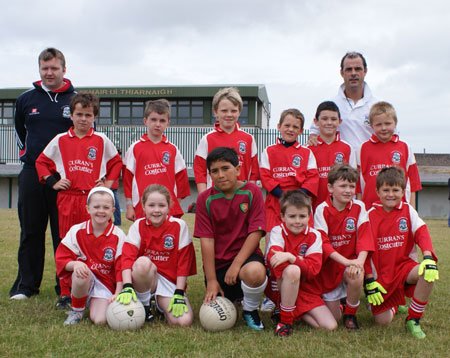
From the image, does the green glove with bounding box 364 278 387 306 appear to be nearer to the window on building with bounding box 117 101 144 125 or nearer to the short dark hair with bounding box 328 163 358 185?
the short dark hair with bounding box 328 163 358 185

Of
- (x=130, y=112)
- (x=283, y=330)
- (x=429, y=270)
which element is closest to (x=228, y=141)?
(x=283, y=330)

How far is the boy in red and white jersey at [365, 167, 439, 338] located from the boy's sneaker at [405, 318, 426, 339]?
7.5 inches

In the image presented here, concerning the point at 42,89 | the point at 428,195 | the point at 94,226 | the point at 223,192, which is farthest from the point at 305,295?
the point at 428,195

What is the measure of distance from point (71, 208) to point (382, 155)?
2.92m

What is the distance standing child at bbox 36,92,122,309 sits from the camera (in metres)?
4.19

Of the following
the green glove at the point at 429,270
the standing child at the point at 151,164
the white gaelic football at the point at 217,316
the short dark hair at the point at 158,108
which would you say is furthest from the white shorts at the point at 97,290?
the green glove at the point at 429,270

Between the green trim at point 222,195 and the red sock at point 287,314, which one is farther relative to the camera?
the green trim at point 222,195

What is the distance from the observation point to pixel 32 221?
4457 millimetres

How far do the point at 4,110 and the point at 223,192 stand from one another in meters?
27.3

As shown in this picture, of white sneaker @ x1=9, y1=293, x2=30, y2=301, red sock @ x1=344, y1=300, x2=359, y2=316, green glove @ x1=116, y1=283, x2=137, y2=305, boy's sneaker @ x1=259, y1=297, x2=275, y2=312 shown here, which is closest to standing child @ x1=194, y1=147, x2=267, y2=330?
boy's sneaker @ x1=259, y1=297, x2=275, y2=312

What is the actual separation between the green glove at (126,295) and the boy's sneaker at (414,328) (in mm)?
2100

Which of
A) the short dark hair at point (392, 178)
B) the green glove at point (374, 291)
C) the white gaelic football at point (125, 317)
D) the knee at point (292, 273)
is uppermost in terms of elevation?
the short dark hair at point (392, 178)

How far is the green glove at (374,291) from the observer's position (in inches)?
137

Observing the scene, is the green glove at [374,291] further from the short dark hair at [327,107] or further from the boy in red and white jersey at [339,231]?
the short dark hair at [327,107]
